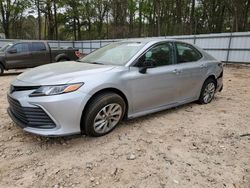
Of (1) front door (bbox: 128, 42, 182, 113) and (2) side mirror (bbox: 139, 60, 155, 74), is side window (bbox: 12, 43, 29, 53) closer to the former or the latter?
(1) front door (bbox: 128, 42, 182, 113)

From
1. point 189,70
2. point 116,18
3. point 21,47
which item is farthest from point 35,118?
point 116,18

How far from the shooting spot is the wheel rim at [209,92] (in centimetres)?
508

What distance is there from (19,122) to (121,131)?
1.49 meters

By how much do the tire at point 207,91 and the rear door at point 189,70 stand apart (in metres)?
0.20

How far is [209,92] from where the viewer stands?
517 centimetres

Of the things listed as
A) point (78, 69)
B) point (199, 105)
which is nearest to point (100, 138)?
point (78, 69)

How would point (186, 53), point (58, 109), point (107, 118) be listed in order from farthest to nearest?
point (186, 53) < point (107, 118) < point (58, 109)

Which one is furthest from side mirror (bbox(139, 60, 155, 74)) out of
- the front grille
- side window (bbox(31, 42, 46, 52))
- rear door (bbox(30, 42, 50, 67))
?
side window (bbox(31, 42, 46, 52))

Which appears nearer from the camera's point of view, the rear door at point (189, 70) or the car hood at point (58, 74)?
the car hood at point (58, 74)

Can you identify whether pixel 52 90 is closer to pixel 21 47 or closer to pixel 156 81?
pixel 156 81

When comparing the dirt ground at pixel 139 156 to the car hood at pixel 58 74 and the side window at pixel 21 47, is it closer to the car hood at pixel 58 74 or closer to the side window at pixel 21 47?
the car hood at pixel 58 74

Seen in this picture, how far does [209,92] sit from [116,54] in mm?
2511

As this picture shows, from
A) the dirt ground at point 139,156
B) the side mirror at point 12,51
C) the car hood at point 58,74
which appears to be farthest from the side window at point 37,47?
the car hood at point 58,74

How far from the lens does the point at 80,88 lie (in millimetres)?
2945
